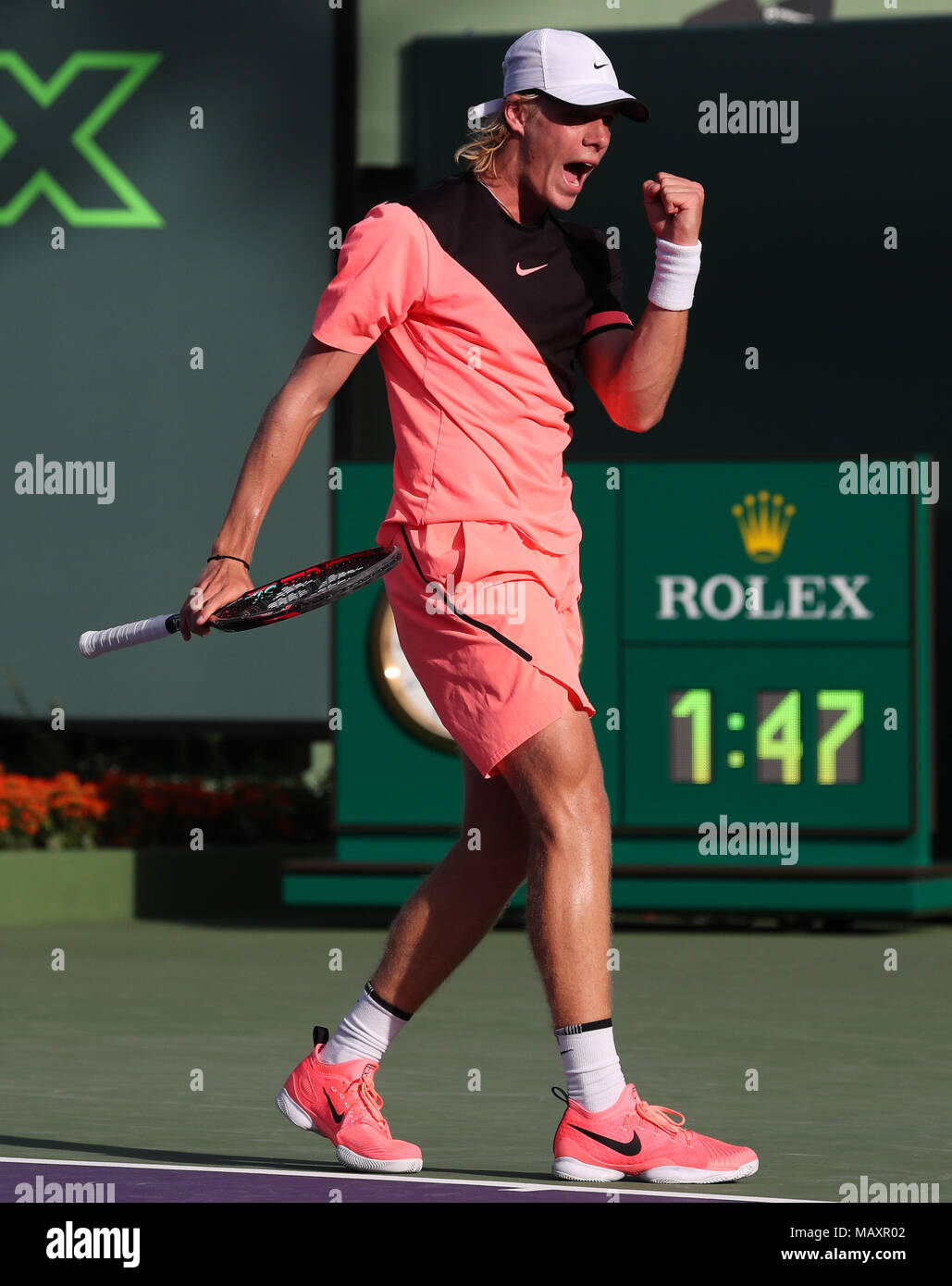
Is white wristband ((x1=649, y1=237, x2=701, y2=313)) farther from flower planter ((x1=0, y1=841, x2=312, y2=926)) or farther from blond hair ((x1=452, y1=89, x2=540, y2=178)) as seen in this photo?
flower planter ((x1=0, y1=841, x2=312, y2=926))

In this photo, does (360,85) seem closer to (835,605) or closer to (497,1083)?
(835,605)

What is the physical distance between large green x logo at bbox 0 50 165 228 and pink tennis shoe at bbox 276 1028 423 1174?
33.9 feet

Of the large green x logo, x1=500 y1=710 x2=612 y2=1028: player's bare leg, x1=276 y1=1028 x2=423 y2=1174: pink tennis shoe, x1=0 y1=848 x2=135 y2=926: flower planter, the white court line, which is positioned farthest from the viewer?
the large green x logo

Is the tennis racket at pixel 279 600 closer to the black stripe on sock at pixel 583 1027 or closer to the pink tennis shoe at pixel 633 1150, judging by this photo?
the black stripe on sock at pixel 583 1027

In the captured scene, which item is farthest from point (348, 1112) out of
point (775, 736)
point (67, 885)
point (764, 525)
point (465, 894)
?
point (67, 885)

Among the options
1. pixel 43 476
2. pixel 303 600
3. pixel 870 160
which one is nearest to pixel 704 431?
pixel 870 160

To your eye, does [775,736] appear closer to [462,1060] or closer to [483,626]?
[462,1060]

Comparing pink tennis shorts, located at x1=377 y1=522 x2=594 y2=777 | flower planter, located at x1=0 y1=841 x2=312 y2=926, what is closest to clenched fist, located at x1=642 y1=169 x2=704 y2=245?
pink tennis shorts, located at x1=377 y1=522 x2=594 y2=777

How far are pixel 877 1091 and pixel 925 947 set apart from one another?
441 centimetres

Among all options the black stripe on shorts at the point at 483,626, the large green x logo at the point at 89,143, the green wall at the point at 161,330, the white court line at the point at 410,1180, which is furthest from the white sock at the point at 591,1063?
the large green x logo at the point at 89,143

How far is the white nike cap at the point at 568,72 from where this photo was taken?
17.7ft

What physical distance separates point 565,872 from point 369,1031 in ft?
2.04

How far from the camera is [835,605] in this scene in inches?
457

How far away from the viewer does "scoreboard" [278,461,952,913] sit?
1155 centimetres
